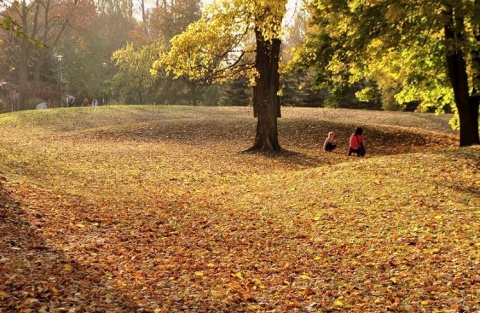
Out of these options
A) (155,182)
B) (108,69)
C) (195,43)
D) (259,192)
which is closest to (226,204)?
(259,192)

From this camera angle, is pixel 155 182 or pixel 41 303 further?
pixel 155 182

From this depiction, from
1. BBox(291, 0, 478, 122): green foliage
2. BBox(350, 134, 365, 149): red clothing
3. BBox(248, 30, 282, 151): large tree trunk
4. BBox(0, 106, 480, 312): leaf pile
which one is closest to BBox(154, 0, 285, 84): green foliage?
BBox(248, 30, 282, 151): large tree trunk

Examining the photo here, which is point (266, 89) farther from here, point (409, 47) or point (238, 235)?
point (238, 235)

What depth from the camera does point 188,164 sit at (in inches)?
569

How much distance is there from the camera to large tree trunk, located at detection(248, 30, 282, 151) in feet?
52.9

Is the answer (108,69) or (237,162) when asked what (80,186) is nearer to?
(237,162)

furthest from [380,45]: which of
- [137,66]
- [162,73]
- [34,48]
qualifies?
[34,48]

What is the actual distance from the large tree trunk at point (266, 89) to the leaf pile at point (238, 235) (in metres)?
2.28

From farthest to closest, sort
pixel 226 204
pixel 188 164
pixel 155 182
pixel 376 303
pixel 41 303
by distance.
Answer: pixel 188 164 → pixel 155 182 → pixel 226 204 → pixel 376 303 → pixel 41 303

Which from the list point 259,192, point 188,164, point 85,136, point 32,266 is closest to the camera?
point 32,266

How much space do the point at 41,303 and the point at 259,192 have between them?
20.9 ft

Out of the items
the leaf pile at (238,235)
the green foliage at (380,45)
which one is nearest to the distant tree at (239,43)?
the green foliage at (380,45)

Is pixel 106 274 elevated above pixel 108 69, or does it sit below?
below

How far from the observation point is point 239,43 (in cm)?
1627
